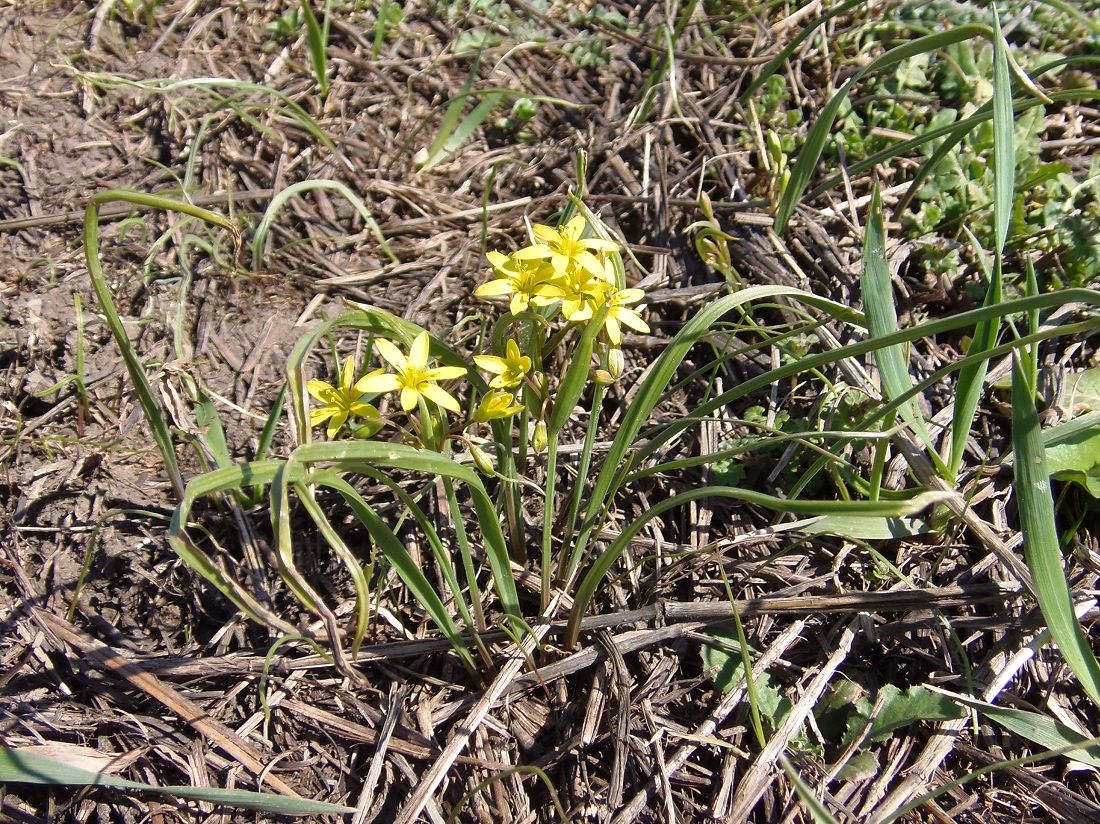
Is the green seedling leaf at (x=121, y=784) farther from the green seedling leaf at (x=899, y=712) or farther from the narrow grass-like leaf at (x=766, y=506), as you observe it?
the green seedling leaf at (x=899, y=712)

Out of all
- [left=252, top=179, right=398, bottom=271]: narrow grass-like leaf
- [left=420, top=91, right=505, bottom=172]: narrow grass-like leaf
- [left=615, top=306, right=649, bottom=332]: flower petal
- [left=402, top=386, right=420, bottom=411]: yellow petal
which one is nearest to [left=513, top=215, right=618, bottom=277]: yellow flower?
[left=615, top=306, right=649, bottom=332]: flower petal

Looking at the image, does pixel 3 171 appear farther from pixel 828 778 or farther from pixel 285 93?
pixel 828 778

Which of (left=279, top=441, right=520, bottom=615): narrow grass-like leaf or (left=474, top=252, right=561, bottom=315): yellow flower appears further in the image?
(left=474, top=252, right=561, bottom=315): yellow flower

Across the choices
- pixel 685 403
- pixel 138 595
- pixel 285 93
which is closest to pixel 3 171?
pixel 285 93

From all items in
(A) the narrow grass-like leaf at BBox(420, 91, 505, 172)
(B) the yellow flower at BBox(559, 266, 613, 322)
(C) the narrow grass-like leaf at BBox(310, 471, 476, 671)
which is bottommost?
(C) the narrow grass-like leaf at BBox(310, 471, 476, 671)

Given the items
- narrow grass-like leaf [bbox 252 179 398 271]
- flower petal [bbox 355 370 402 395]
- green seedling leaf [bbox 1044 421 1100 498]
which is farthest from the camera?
narrow grass-like leaf [bbox 252 179 398 271]

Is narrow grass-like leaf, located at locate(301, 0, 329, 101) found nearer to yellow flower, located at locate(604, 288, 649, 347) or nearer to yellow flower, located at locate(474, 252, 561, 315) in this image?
yellow flower, located at locate(474, 252, 561, 315)

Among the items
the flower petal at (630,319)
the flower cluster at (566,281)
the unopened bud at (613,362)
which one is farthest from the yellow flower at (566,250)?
the unopened bud at (613,362)
